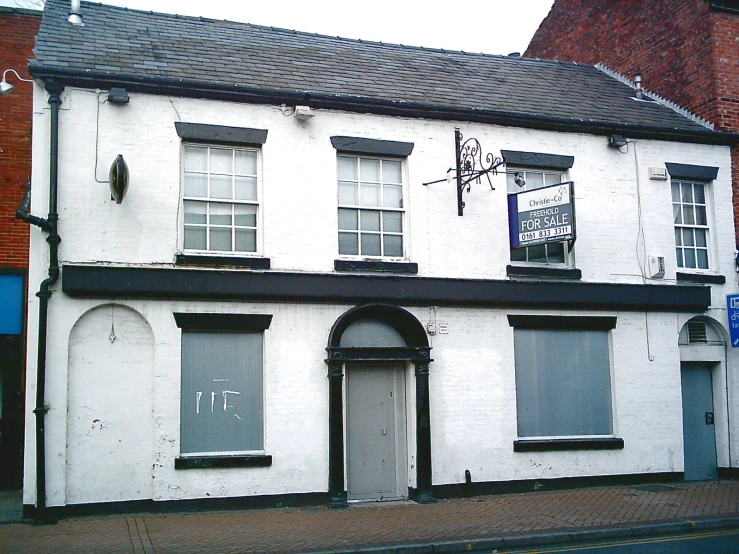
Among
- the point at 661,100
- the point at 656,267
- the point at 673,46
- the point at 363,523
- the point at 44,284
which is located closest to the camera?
the point at 363,523

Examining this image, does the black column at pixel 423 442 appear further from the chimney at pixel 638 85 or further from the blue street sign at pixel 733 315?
the chimney at pixel 638 85

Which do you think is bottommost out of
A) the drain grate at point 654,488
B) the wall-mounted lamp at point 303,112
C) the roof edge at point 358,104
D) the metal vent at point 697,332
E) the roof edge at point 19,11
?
the drain grate at point 654,488

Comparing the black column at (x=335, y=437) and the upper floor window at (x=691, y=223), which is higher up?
the upper floor window at (x=691, y=223)

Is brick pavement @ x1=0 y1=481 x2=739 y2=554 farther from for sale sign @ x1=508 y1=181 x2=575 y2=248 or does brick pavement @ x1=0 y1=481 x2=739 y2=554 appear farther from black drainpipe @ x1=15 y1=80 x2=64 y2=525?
for sale sign @ x1=508 y1=181 x2=575 y2=248

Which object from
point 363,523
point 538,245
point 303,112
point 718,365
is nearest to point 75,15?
point 303,112

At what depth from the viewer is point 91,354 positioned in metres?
12.6

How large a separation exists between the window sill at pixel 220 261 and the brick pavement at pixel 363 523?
155 inches

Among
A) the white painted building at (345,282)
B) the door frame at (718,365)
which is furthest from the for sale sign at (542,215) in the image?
the door frame at (718,365)

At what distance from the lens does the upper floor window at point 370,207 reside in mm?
14414

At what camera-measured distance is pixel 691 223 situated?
17078 mm

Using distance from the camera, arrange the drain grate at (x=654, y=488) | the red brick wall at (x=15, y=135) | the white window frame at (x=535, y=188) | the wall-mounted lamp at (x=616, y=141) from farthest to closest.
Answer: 1. the wall-mounted lamp at (x=616, y=141)
2. the red brick wall at (x=15, y=135)
3. the white window frame at (x=535, y=188)
4. the drain grate at (x=654, y=488)

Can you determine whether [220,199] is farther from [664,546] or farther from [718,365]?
[718,365]

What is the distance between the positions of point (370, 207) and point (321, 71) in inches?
118

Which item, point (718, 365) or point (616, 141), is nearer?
point (616, 141)
